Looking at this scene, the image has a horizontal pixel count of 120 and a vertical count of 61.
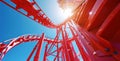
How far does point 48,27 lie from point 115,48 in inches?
344

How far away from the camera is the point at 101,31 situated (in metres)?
1.54

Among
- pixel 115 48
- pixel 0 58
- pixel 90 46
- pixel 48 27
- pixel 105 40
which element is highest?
pixel 48 27

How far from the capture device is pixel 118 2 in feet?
4.61

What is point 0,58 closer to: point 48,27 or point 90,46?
point 48,27

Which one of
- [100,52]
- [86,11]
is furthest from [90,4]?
[100,52]

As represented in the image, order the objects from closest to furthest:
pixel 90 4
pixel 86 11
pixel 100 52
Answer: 1. pixel 100 52
2. pixel 90 4
3. pixel 86 11

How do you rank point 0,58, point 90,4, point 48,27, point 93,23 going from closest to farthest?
1. point 93,23
2. point 90,4
3. point 0,58
4. point 48,27

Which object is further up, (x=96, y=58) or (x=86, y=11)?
(x=86, y=11)

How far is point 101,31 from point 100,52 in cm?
27

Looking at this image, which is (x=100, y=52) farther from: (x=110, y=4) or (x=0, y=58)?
(x=0, y=58)

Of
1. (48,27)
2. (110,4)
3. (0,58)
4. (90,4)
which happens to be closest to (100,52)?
(110,4)

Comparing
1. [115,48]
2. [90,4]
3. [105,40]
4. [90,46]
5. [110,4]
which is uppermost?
[90,4]

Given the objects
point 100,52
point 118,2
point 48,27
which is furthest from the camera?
point 48,27

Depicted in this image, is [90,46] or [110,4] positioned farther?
[90,46]
